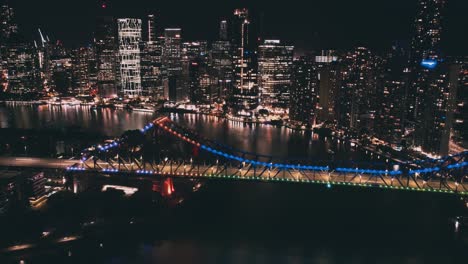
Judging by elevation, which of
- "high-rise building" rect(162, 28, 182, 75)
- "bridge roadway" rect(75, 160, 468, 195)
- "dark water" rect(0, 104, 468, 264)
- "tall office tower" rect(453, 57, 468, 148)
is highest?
"high-rise building" rect(162, 28, 182, 75)

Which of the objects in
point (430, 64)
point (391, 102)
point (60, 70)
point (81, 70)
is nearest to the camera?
point (430, 64)

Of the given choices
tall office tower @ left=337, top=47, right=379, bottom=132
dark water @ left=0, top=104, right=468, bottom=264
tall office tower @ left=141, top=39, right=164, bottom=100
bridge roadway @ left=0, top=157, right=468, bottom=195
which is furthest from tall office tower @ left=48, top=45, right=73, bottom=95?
dark water @ left=0, top=104, right=468, bottom=264

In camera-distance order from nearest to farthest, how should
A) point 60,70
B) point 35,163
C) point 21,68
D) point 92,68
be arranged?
point 35,163
point 21,68
point 60,70
point 92,68

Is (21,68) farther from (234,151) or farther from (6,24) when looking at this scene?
(234,151)

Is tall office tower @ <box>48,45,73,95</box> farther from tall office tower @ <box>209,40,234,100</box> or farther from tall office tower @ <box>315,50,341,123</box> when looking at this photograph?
tall office tower @ <box>315,50,341,123</box>

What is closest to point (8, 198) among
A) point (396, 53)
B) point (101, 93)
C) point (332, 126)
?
point (332, 126)

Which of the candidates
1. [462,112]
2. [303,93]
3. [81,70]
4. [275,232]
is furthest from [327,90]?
[81,70]

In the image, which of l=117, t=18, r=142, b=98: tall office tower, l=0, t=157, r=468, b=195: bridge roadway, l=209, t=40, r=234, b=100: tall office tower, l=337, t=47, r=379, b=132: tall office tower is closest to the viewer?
l=0, t=157, r=468, b=195: bridge roadway
